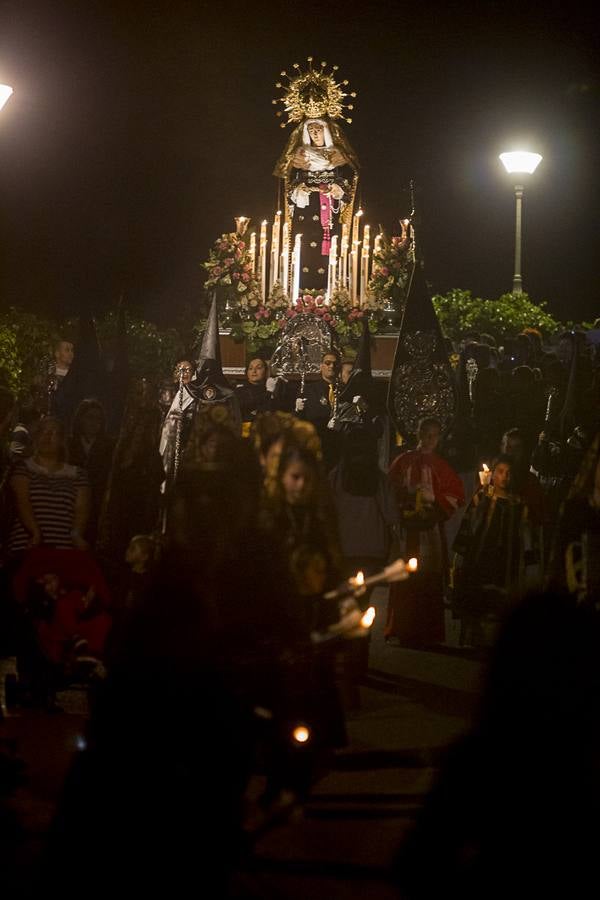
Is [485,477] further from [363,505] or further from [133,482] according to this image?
[133,482]

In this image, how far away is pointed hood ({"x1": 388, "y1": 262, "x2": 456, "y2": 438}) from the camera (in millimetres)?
17984

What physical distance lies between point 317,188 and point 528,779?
24744 millimetres

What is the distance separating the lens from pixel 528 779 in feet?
11.7

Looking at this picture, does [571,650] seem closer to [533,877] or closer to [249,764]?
[533,877]

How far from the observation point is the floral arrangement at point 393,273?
25984mm

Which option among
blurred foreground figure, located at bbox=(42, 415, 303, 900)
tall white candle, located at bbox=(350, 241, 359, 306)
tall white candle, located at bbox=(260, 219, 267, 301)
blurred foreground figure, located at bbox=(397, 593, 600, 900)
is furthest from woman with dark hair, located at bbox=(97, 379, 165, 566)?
tall white candle, located at bbox=(350, 241, 359, 306)

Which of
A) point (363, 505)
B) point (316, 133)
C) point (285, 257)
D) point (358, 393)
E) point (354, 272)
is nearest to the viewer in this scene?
point (363, 505)

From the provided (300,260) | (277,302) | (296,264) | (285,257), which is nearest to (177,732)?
(277,302)

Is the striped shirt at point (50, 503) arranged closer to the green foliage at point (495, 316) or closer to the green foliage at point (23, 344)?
the green foliage at point (23, 344)

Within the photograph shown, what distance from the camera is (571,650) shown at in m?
3.60

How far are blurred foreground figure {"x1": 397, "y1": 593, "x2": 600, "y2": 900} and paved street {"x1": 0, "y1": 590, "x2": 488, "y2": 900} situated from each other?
8.8 inches

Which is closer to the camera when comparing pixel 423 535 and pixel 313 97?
pixel 423 535

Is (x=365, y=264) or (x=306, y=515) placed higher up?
(x=365, y=264)

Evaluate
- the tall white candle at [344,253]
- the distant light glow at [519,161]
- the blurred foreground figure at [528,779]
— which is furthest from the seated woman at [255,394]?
the blurred foreground figure at [528,779]
